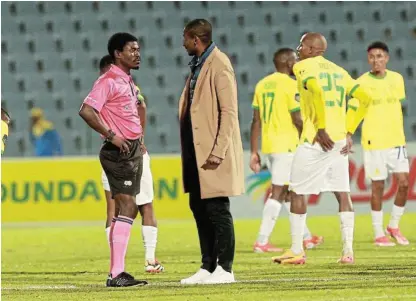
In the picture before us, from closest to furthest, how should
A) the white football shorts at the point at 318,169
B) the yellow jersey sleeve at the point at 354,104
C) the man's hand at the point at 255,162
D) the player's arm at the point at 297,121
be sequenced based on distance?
the white football shorts at the point at 318,169 → the yellow jersey sleeve at the point at 354,104 → the man's hand at the point at 255,162 → the player's arm at the point at 297,121

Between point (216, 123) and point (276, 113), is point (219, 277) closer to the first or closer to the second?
point (216, 123)

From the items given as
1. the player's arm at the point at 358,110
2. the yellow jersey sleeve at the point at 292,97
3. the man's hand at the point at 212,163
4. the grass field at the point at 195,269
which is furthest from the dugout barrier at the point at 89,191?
the man's hand at the point at 212,163

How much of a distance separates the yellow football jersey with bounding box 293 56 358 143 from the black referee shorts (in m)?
1.85

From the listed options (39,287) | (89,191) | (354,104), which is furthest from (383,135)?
(89,191)

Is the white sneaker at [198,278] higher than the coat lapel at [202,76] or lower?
lower

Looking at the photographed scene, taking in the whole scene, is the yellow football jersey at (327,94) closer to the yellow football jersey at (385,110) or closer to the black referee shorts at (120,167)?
the black referee shorts at (120,167)

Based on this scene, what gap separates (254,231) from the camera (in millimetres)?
15898

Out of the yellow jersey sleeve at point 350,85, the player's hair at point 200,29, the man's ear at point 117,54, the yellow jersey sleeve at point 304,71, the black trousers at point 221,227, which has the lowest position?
the black trousers at point 221,227

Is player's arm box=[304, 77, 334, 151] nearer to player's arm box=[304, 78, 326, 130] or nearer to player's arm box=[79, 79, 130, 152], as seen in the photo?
player's arm box=[304, 78, 326, 130]

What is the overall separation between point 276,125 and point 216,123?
12.5 ft

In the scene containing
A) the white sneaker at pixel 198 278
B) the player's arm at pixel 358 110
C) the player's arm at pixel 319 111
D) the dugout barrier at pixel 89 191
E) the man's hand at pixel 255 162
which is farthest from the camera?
the dugout barrier at pixel 89 191

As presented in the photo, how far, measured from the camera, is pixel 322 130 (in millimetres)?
9477

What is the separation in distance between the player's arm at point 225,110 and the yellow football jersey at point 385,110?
466 cm

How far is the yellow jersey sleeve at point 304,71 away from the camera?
952 cm
